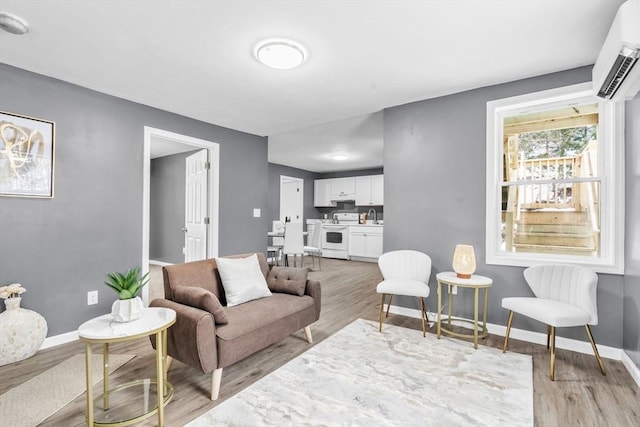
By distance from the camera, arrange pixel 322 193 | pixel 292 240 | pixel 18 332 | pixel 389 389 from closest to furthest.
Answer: pixel 389 389 < pixel 18 332 < pixel 292 240 < pixel 322 193

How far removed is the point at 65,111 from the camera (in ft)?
9.57

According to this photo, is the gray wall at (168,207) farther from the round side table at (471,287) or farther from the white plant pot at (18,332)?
the round side table at (471,287)

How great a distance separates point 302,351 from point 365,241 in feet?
16.8

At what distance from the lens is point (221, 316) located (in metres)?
2.02

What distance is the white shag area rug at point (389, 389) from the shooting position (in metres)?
1.75

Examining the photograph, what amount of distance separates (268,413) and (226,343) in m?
0.48

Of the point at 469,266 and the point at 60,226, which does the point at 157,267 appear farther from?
the point at 469,266

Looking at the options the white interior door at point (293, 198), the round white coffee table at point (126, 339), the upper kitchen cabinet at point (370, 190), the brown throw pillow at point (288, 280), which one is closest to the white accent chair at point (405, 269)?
the brown throw pillow at point (288, 280)

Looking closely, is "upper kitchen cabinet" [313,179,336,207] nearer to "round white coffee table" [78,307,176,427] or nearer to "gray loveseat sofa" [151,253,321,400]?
"gray loveseat sofa" [151,253,321,400]

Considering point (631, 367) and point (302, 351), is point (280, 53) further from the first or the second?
point (631, 367)

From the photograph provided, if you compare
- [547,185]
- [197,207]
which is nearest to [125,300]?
[197,207]

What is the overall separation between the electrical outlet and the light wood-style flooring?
394 mm

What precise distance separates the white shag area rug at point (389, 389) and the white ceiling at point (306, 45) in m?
2.39

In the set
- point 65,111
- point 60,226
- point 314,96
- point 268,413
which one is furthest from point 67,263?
point 314,96
